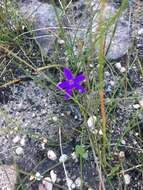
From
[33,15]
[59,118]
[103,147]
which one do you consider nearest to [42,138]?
[59,118]

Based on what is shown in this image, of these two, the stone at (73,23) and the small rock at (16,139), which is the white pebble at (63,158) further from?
the stone at (73,23)

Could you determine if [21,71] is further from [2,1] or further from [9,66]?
Result: [2,1]

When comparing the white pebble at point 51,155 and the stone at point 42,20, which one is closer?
the white pebble at point 51,155

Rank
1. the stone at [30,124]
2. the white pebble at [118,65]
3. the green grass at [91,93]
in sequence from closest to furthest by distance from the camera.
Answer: the green grass at [91,93], the stone at [30,124], the white pebble at [118,65]

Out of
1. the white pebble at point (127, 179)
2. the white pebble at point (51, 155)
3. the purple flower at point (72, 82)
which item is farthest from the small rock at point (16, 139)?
the white pebble at point (127, 179)

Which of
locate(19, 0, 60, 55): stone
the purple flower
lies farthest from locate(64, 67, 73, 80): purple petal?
locate(19, 0, 60, 55): stone

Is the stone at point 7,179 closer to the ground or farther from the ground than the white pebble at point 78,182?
farther from the ground

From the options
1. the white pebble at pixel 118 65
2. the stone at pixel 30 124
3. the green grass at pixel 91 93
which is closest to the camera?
the green grass at pixel 91 93

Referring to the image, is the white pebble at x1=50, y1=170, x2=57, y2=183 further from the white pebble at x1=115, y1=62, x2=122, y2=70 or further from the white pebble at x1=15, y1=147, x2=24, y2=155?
the white pebble at x1=115, y1=62, x2=122, y2=70

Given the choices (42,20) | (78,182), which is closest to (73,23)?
(42,20)

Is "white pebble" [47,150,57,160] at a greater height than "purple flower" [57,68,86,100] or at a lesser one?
lesser

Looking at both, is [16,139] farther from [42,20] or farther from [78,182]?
[42,20]

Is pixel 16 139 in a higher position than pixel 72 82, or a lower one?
lower
